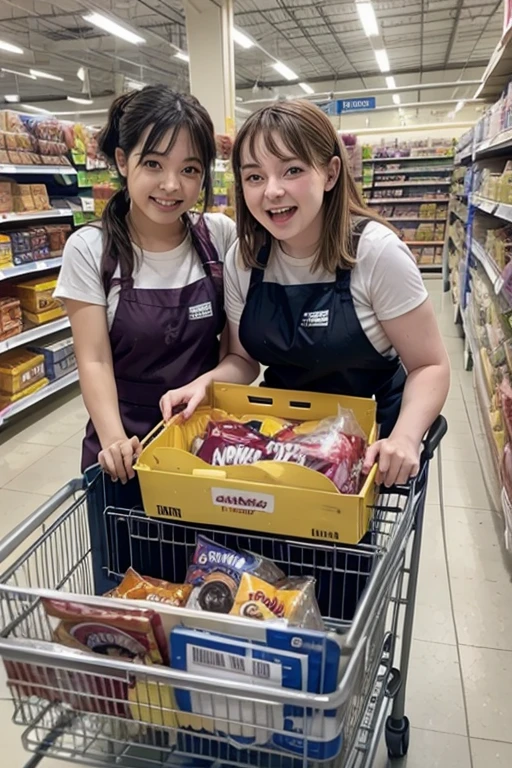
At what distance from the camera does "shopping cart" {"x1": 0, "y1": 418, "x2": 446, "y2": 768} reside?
2.63ft

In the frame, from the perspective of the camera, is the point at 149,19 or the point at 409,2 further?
the point at 149,19

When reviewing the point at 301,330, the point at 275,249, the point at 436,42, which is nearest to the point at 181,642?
the point at 301,330

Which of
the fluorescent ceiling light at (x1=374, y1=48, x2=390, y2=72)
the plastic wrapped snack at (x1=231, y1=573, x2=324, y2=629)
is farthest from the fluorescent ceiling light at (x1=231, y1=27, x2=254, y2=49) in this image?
the plastic wrapped snack at (x1=231, y1=573, x2=324, y2=629)

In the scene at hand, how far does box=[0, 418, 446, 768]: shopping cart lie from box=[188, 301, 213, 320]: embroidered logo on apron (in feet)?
1.67

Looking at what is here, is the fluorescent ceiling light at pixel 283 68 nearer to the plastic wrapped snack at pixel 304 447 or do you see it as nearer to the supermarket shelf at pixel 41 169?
the supermarket shelf at pixel 41 169

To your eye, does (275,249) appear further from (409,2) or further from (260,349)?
(409,2)

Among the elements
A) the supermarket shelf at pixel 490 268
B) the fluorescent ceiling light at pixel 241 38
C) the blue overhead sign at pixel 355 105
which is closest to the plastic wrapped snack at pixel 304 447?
the supermarket shelf at pixel 490 268

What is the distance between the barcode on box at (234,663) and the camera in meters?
0.80

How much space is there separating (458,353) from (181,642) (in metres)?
5.39

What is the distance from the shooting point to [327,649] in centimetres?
78

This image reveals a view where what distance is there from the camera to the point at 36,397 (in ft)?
13.7

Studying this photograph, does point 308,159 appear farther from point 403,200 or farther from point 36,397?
point 403,200

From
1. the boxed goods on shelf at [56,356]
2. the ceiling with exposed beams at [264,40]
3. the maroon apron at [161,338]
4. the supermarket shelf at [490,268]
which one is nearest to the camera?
the maroon apron at [161,338]

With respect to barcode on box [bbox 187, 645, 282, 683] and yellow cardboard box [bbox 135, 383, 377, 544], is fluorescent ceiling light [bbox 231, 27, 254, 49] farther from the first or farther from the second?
barcode on box [bbox 187, 645, 282, 683]
